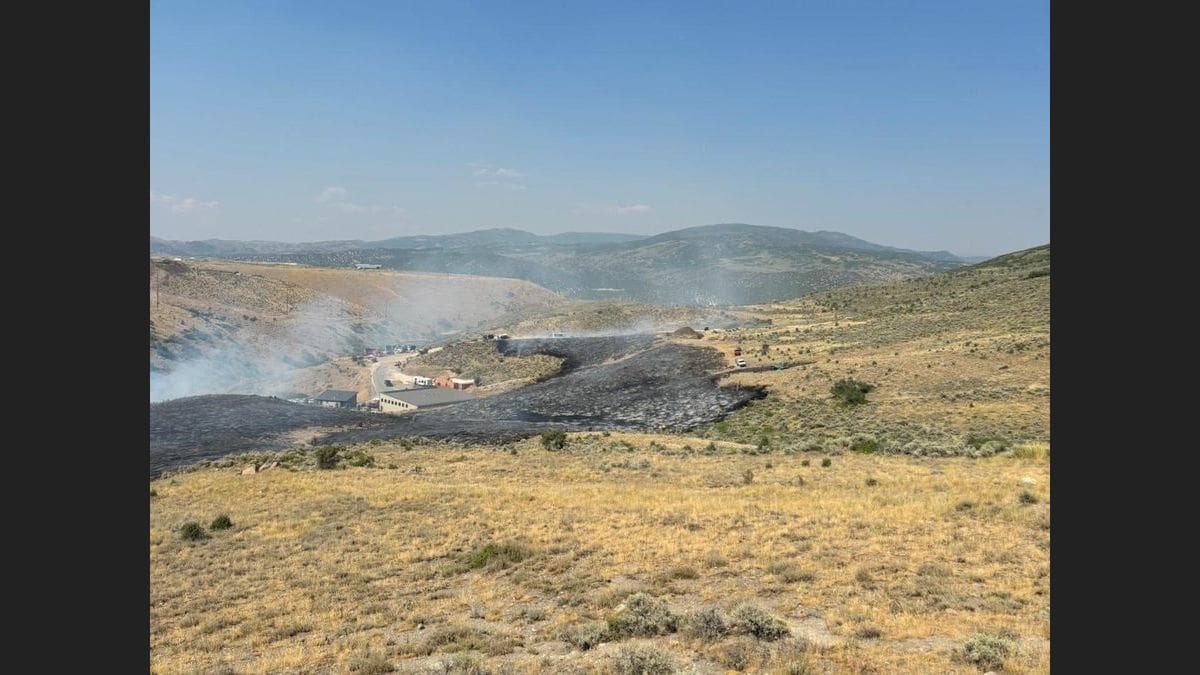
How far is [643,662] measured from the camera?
29.3 feet

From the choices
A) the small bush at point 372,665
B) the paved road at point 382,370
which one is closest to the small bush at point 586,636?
the small bush at point 372,665

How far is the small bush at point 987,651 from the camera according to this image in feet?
27.3

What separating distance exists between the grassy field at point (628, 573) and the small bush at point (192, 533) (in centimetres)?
→ 24

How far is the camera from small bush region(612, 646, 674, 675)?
8734 mm

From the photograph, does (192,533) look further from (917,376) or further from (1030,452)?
(917,376)

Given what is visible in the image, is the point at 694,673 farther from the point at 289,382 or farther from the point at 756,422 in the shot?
the point at 289,382

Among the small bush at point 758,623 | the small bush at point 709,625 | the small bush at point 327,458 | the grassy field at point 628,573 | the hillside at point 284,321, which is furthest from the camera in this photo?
the hillside at point 284,321

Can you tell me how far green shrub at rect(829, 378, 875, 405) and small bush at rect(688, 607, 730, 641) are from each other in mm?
35081

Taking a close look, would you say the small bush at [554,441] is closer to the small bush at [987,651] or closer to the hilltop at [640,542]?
the hilltop at [640,542]

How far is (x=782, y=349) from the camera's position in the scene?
6731 centimetres

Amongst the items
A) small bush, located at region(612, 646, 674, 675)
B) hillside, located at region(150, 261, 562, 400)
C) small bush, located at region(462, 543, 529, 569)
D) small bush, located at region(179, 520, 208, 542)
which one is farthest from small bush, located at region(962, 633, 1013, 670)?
hillside, located at region(150, 261, 562, 400)
